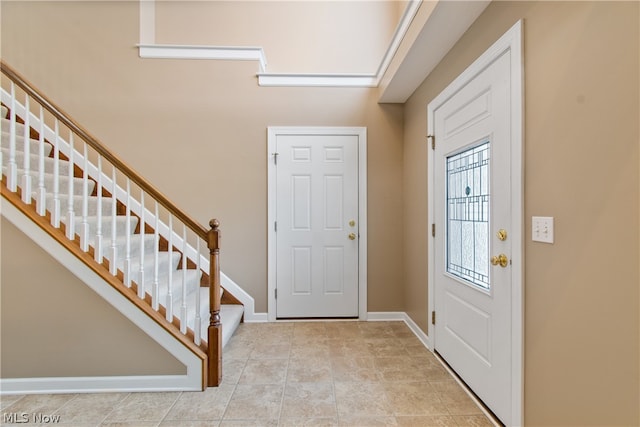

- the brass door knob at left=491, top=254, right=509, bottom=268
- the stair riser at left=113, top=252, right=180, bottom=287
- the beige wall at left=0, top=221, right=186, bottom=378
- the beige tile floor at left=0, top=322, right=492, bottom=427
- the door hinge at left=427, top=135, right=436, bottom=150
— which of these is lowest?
the beige tile floor at left=0, top=322, right=492, bottom=427

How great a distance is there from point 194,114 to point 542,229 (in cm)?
302

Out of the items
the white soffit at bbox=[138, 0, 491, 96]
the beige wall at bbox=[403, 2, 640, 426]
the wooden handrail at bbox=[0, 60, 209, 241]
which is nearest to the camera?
the beige wall at bbox=[403, 2, 640, 426]

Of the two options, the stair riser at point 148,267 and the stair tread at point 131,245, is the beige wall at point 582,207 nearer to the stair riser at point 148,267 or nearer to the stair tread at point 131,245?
the stair tread at point 131,245

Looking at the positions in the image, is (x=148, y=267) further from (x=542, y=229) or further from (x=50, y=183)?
(x=542, y=229)

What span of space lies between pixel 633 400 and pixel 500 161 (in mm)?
1063

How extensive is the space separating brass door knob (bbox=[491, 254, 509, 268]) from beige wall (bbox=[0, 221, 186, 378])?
2004mm

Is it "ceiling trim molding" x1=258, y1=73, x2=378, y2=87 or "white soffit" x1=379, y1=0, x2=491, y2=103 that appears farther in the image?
"ceiling trim molding" x1=258, y1=73, x2=378, y2=87

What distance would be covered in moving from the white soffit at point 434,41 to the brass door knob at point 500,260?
4.60 ft

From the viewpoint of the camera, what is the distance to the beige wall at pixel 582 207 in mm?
936

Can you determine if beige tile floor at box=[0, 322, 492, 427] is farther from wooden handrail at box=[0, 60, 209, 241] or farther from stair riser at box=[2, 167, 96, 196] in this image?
stair riser at box=[2, 167, 96, 196]

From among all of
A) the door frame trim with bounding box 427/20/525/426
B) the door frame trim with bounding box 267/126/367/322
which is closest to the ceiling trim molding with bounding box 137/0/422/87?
the door frame trim with bounding box 267/126/367/322

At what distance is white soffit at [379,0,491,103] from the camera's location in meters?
1.64

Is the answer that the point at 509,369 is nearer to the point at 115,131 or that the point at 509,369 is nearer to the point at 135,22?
the point at 115,131

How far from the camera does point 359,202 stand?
9.95 feet
